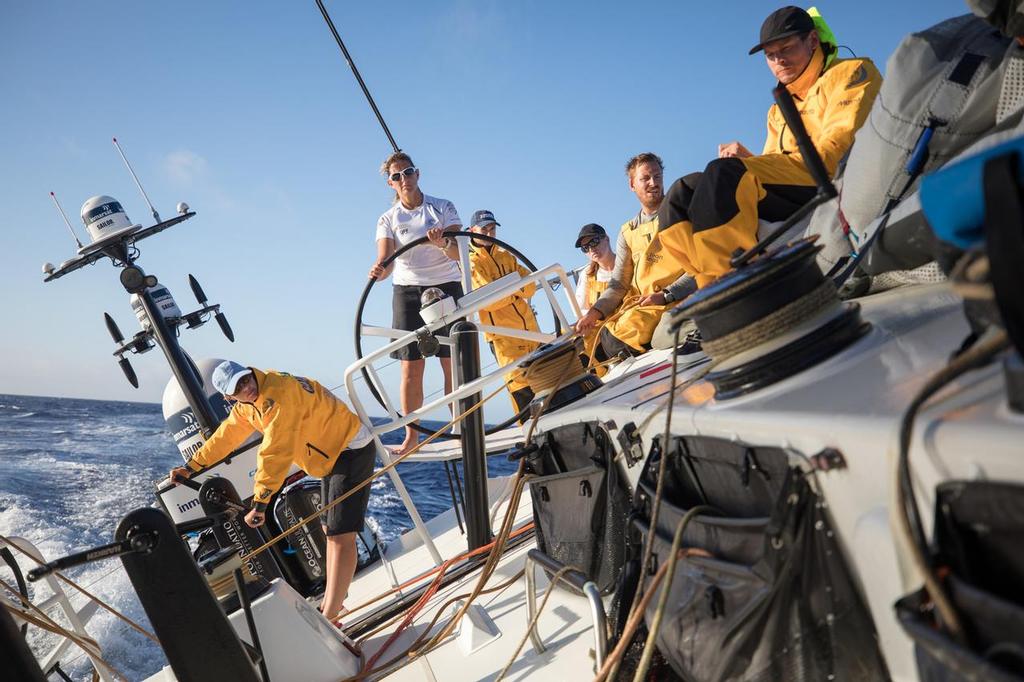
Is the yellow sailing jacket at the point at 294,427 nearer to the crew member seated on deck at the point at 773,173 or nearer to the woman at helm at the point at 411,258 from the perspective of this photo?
the woman at helm at the point at 411,258

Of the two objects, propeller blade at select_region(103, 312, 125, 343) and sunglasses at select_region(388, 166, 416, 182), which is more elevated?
propeller blade at select_region(103, 312, 125, 343)

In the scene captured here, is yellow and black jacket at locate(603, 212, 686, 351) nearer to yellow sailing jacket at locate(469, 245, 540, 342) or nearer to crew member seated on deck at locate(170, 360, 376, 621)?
yellow sailing jacket at locate(469, 245, 540, 342)

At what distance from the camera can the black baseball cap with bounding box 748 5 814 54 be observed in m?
2.71

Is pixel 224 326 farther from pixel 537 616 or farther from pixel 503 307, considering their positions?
pixel 537 616

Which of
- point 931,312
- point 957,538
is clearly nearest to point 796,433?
point 957,538

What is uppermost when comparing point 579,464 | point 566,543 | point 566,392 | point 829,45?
point 829,45

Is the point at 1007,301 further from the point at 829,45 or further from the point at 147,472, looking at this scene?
the point at 147,472

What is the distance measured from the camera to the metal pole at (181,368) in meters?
6.14

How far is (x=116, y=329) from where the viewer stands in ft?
21.8

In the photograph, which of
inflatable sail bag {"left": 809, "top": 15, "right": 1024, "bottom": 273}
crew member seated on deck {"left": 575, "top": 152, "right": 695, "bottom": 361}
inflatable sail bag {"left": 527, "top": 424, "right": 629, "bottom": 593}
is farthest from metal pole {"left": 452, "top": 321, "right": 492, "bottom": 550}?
inflatable sail bag {"left": 809, "top": 15, "right": 1024, "bottom": 273}

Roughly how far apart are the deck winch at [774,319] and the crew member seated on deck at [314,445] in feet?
9.18

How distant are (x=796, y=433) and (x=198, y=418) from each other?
20.0 feet

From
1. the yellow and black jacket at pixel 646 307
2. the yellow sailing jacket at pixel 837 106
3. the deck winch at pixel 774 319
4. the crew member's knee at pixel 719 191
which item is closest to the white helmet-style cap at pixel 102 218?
the yellow and black jacket at pixel 646 307

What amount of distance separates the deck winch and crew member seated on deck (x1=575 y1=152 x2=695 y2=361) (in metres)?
1.73
